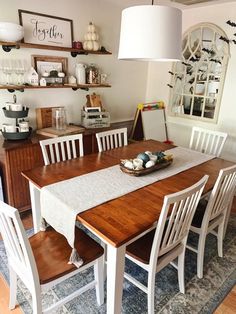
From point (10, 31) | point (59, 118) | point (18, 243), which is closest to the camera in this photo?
point (18, 243)

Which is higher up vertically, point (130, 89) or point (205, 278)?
point (130, 89)

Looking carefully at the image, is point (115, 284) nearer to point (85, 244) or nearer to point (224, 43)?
point (85, 244)

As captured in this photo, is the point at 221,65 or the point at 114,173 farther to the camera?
the point at 221,65

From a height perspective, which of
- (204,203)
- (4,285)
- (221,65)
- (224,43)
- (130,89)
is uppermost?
(224,43)

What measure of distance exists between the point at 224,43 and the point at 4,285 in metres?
3.52

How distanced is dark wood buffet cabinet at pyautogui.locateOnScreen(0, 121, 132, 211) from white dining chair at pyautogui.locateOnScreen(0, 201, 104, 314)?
0.96 metres

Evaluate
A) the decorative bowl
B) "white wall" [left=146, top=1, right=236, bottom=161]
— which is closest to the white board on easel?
"white wall" [left=146, top=1, right=236, bottom=161]

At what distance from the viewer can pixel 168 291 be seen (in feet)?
5.78

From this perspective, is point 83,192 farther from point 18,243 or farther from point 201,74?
point 201,74

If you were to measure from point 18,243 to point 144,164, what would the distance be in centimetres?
105

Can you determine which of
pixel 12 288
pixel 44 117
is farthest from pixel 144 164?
pixel 44 117

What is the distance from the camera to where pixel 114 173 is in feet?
6.27

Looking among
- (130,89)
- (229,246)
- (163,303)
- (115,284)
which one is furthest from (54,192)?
(130,89)

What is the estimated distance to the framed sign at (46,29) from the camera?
2.57 m
